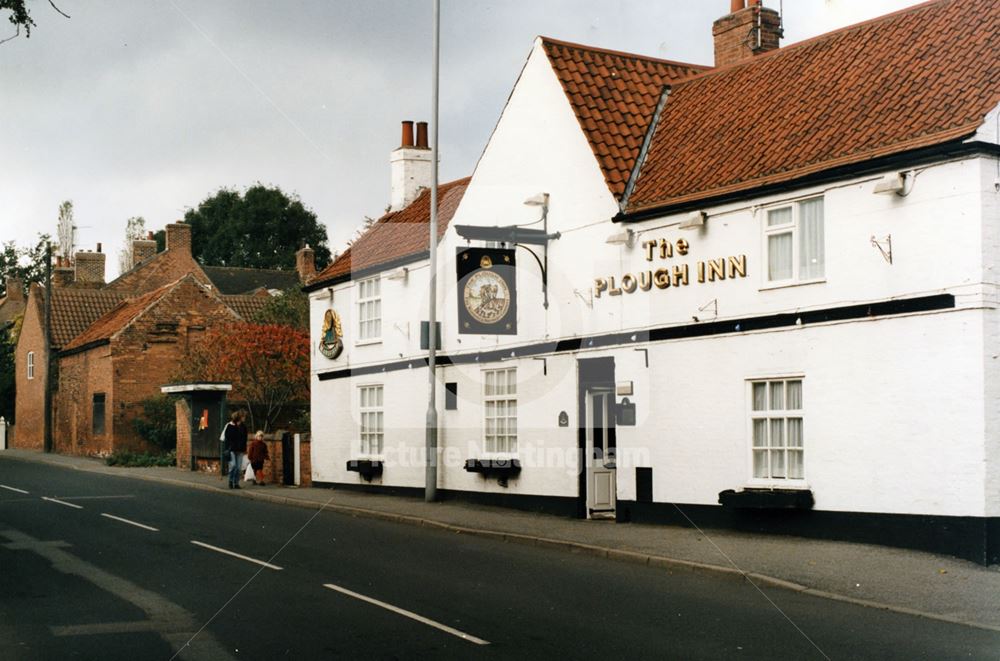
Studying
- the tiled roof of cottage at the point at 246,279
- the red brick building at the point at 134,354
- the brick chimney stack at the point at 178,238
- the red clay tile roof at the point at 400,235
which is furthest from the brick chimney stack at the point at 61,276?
the red clay tile roof at the point at 400,235

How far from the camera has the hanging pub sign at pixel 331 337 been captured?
98.7ft

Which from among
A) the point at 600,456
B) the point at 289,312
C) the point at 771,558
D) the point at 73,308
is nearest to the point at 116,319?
the point at 73,308

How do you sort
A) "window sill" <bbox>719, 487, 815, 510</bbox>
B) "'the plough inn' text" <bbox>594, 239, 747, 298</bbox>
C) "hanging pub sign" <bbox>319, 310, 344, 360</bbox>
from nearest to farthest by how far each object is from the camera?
"window sill" <bbox>719, 487, 815, 510</bbox>
"'the plough inn' text" <bbox>594, 239, 747, 298</bbox>
"hanging pub sign" <bbox>319, 310, 344, 360</bbox>

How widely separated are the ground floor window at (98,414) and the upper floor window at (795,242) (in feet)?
117

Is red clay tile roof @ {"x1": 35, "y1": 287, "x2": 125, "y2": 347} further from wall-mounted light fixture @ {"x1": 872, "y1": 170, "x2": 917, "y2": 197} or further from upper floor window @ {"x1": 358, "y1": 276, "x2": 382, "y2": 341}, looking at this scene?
wall-mounted light fixture @ {"x1": 872, "y1": 170, "x2": 917, "y2": 197}

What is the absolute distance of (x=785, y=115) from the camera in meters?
18.8

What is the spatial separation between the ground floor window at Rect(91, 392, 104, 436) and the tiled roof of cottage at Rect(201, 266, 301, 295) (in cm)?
2177

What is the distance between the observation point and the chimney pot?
109 ft

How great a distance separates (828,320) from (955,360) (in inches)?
85.3

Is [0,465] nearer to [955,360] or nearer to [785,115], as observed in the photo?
[785,115]

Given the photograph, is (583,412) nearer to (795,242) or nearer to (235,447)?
(795,242)

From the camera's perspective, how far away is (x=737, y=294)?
1797 cm

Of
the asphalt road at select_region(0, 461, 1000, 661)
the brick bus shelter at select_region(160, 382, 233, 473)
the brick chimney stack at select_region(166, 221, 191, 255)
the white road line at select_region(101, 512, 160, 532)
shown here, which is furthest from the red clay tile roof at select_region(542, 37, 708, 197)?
the brick chimney stack at select_region(166, 221, 191, 255)

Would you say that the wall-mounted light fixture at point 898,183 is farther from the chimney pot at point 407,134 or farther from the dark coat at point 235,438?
the chimney pot at point 407,134
